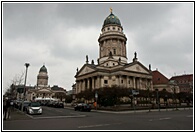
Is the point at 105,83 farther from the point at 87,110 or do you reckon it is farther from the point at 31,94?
the point at 31,94

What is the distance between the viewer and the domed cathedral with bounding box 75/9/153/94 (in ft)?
190

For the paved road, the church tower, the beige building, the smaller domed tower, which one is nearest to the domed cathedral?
the church tower

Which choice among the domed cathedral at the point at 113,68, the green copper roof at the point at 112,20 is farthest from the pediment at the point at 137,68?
the green copper roof at the point at 112,20

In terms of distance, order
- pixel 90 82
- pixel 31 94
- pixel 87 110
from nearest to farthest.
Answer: pixel 87 110 → pixel 90 82 → pixel 31 94

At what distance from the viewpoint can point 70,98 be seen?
69000 millimetres

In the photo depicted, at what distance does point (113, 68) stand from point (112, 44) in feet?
39.8

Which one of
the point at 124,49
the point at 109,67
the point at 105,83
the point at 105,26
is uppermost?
the point at 105,26

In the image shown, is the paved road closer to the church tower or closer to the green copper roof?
the church tower

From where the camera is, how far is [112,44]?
69.2 meters

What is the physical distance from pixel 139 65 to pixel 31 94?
93.4 metres

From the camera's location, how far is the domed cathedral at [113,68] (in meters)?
58.0

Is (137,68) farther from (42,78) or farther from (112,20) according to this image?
(42,78)

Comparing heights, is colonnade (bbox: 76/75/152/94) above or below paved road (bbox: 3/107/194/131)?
above

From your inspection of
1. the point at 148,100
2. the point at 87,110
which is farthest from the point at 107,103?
the point at 148,100
